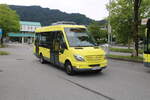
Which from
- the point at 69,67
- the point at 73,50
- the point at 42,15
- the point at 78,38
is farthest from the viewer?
the point at 42,15

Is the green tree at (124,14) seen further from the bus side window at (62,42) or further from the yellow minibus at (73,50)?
the bus side window at (62,42)

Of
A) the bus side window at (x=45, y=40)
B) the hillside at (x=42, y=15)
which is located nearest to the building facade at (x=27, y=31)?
the hillside at (x=42, y=15)

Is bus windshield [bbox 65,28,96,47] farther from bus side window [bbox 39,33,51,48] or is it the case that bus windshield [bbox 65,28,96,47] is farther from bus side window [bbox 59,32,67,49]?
bus side window [bbox 39,33,51,48]

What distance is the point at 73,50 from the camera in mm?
8500

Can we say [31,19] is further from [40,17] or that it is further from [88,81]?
[88,81]

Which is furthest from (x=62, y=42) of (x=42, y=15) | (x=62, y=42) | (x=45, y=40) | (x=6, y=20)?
(x=42, y=15)

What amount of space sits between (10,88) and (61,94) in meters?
2.09

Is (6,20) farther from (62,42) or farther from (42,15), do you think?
(42,15)

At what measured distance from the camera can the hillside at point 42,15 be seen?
315ft

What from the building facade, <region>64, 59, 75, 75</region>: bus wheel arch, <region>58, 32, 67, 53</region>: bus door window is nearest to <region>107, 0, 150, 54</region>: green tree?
<region>58, 32, 67, 53</region>: bus door window

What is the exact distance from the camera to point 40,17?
334ft

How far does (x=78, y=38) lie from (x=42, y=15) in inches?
3805

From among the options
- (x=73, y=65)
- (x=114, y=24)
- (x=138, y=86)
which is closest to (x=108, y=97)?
(x=138, y=86)

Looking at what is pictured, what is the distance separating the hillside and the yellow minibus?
85195mm
